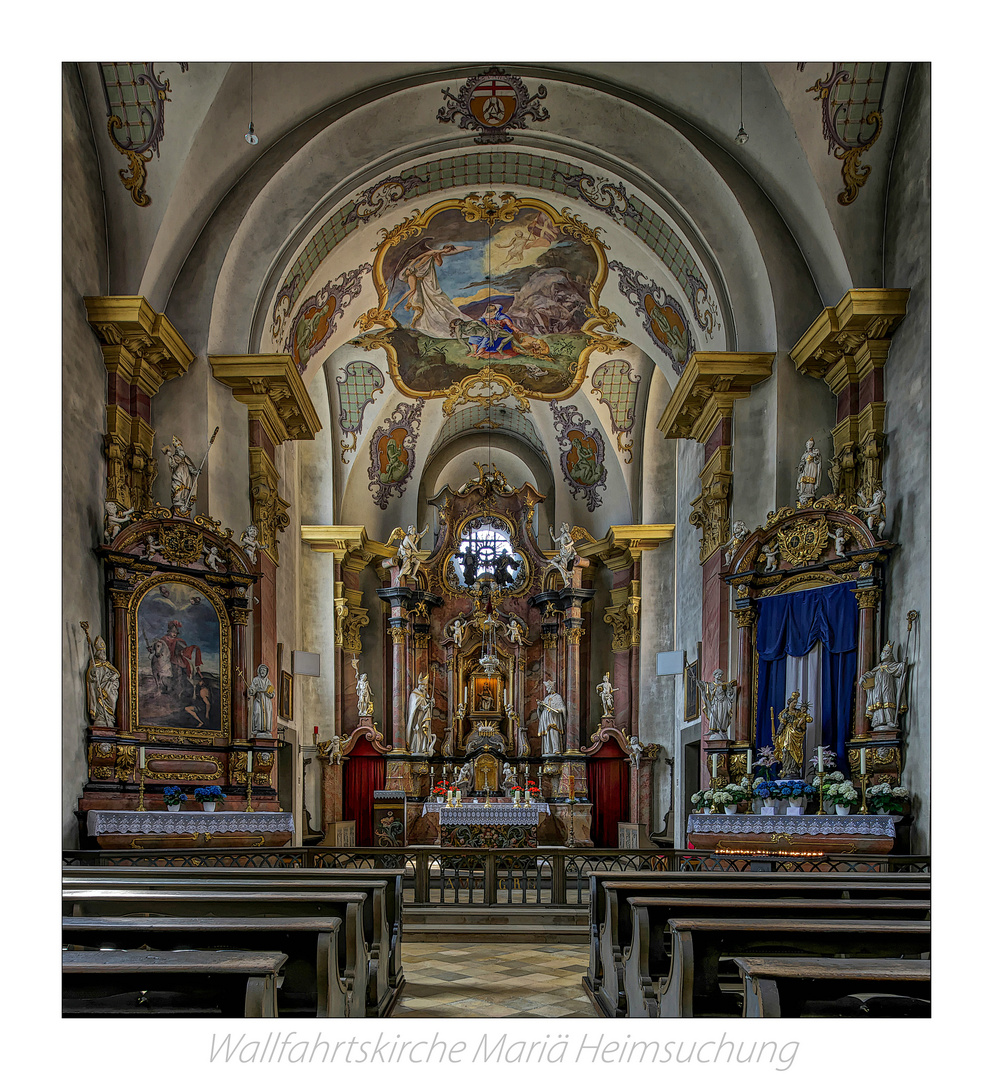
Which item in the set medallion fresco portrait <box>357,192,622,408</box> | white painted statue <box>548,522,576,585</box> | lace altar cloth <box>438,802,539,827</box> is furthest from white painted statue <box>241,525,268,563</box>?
white painted statue <box>548,522,576,585</box>

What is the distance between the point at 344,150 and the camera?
14141mm

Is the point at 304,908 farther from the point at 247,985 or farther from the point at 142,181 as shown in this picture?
the point at 142,181

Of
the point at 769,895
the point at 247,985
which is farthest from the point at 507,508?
the point at 247,985

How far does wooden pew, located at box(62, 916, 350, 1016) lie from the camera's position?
185 inches

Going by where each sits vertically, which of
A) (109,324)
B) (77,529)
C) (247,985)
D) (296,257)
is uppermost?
(296,257)

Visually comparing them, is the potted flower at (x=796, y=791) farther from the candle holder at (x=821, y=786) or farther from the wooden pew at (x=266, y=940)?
the wooden pew at (x=266, y=940)

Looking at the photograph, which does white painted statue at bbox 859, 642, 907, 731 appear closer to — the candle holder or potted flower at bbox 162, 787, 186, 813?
the candle holder

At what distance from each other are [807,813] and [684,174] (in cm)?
834

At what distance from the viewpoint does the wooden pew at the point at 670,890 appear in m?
6.41

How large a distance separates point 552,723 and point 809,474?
1156cm

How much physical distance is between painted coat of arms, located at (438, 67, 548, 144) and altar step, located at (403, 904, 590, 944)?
32.7 ft

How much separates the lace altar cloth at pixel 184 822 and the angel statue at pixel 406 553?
37.0ft

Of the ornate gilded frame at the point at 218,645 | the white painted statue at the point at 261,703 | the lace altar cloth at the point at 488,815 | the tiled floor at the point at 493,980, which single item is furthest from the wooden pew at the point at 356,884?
the lace altar cloth at the point at 488,815

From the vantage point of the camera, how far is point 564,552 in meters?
23.1
